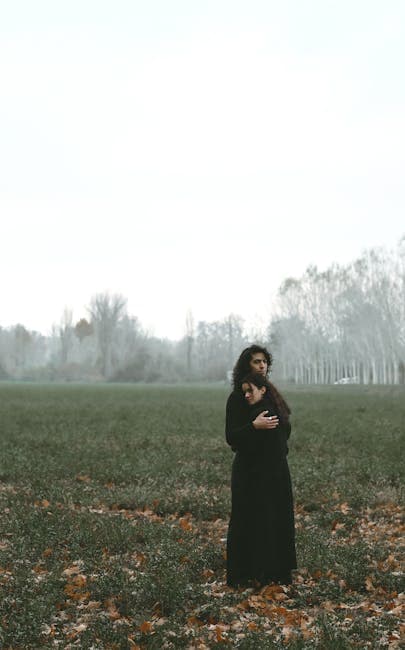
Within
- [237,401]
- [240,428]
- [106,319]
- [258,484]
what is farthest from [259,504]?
[106,319]

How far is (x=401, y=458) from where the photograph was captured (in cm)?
Result: 1625

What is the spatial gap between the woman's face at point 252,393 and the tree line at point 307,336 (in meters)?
69.3

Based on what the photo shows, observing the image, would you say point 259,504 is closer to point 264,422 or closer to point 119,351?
point 264,422

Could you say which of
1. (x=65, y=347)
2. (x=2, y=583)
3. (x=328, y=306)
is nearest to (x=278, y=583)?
(x=2, y=583)

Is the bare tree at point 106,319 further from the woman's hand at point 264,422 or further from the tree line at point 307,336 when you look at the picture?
the woman's hand at point 264,422

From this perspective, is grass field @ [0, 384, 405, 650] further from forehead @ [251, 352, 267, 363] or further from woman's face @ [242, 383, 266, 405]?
forehead @ [251, 352, 267, 363]

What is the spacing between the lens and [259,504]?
7199 millimetres

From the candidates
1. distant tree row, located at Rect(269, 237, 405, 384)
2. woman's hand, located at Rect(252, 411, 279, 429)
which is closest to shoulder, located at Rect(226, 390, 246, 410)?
woman's hand, located at Rect(252, 411, 279, 429)

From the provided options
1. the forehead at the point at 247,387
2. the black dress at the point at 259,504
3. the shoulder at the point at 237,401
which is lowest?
the black dress at the point at 259,504

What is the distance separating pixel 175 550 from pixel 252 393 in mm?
2714

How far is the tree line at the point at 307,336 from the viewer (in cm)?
7856

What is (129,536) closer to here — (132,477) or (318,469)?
(132,477)

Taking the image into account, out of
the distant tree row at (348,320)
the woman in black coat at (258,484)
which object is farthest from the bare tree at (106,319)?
the woman in black coat at (258,484)

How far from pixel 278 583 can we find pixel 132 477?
7584mm
